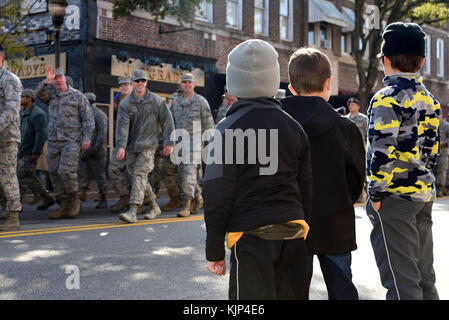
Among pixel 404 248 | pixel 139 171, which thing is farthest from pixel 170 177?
pixel 404 248

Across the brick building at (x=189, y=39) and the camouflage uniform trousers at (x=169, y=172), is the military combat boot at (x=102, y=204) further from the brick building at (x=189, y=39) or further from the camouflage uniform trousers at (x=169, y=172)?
the brick building at (x=189, y=39)

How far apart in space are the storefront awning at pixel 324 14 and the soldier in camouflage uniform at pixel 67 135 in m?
17.9

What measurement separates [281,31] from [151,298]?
2168 cm

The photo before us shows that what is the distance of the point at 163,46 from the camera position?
1955 cm

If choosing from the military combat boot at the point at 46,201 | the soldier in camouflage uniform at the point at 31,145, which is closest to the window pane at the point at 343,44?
the soldier in camouflage uniform at the point at 31,145

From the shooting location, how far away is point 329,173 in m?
3.51

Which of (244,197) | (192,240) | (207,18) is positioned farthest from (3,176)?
(207,18)

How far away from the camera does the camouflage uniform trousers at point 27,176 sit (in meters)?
11.1

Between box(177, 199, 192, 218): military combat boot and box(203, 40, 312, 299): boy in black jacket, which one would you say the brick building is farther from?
box(203, 40, 312, 299): boy in black jacket

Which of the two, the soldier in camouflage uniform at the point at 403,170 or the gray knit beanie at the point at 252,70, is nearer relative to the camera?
the gray knit beanie at the point at 252,70

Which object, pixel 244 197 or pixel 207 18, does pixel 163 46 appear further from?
pixel 244 197

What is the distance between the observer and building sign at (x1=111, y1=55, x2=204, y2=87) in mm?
17953

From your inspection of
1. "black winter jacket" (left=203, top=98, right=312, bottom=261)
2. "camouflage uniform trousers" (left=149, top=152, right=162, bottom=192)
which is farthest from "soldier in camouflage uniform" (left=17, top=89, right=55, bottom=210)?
"black winter jacket" (left=203, top=98, right=312, bottom=261)

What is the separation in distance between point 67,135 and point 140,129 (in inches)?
50.7
